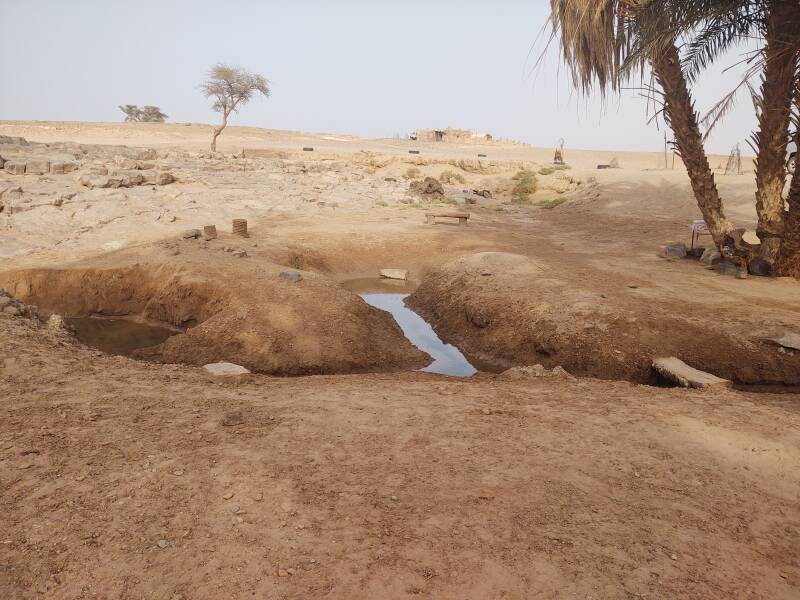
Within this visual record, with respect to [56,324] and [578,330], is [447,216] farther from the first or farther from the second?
[56,324]

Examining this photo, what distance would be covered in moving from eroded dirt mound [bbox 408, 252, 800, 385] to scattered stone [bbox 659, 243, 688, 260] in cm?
288

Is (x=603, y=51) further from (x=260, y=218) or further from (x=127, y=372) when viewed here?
(x=127, y=372)

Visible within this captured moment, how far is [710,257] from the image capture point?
9.57 meters

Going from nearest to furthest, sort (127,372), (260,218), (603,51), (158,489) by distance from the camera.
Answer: (158,489) → (127,372) → (603,51) → (260,218)

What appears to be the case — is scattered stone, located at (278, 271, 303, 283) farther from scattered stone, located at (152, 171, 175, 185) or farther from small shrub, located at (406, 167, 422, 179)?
small shrub, located at (406, 167, 422, 179)

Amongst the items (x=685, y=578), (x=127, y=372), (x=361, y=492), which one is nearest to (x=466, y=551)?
(x=361, y=492)

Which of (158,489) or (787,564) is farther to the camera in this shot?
(158,489)

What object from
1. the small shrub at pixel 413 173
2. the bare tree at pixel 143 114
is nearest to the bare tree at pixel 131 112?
the bare tree at pixel 143 114

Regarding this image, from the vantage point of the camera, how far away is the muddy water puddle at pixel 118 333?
24.0 ft

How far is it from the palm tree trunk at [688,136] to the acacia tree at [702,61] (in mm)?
15

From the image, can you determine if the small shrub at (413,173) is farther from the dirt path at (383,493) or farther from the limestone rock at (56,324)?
the dirt path at (383,493)

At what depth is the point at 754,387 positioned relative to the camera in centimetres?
572

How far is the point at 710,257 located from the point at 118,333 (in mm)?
9632

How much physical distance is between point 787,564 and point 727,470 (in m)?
0.84
